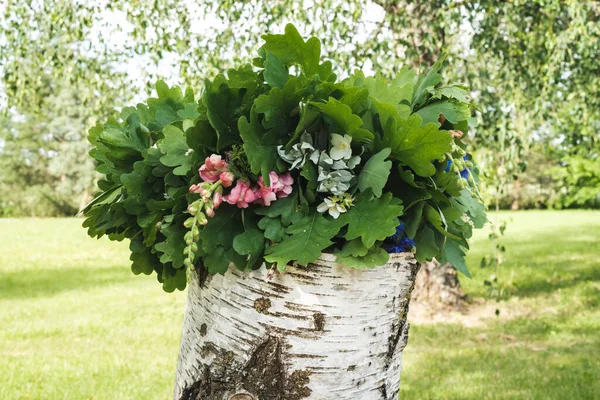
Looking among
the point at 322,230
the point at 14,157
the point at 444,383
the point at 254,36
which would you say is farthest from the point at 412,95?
the point at 14,157

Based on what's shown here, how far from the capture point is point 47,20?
4.90m

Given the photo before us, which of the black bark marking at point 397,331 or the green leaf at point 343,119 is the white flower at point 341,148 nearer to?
the green leaf at point 343,119

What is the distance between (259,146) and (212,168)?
4.7 inches

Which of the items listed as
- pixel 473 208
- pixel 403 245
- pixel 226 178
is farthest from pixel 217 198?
pixel 473 208

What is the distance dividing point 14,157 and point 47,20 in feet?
68.5

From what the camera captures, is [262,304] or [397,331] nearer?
[262,304]

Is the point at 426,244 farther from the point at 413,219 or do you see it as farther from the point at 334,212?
the point at 334,212

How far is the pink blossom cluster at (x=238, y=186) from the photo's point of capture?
1.36 meters

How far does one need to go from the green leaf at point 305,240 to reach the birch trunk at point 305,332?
0.25 feet

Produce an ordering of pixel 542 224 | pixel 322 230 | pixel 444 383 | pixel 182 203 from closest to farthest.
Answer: pixel 322 230 < pixel 182 203 < pixel 444 383 < pixel 542 224

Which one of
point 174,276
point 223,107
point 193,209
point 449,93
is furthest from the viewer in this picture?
point 174,276

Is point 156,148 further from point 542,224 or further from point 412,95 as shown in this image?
point 542,224

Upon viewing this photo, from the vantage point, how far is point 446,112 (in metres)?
1.48

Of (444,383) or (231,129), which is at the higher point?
(231,129)
